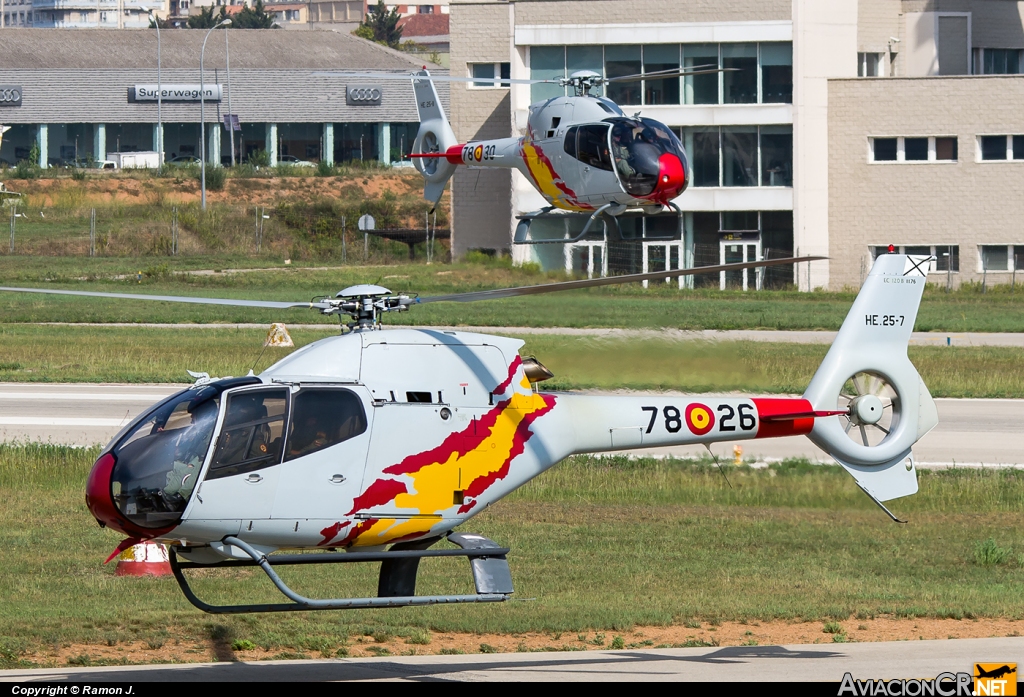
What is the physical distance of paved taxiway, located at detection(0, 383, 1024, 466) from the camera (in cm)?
2295

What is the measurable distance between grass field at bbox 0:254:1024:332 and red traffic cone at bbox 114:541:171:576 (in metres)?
18.2

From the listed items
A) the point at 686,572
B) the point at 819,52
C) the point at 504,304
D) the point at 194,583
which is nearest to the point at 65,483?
the point at 194,583

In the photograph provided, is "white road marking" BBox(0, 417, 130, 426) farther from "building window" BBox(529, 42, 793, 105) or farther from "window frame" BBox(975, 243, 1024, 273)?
"window frame" BBox(975, 243, 1024, 273)

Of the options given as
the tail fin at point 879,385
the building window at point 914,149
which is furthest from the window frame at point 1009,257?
the tail fin at point 879,385

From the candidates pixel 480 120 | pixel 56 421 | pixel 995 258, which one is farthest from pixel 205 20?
pixel 56 421

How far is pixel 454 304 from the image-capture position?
4438cm

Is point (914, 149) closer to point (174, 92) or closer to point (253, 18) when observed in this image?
point (174, 92)

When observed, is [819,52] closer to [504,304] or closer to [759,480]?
[504,304]

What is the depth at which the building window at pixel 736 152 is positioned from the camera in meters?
54.5

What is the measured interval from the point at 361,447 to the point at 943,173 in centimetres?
4825

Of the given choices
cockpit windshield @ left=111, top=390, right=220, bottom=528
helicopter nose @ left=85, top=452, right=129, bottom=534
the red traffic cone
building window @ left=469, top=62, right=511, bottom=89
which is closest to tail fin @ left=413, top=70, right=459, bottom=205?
the red traffic cone

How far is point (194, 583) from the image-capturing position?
1516 cm

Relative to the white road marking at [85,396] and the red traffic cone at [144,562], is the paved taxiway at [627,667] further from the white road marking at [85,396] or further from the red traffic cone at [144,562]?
the white road marking at [85,396]

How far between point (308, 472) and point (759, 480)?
11006 mm
